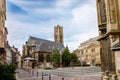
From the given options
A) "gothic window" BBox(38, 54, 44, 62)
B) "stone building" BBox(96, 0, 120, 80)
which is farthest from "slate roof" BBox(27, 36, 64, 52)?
"stone building" BBox(96, 0, 120, 80)

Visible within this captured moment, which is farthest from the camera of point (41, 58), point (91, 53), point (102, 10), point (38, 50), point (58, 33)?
point (58, 33)

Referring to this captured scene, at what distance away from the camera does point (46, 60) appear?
101625 mm

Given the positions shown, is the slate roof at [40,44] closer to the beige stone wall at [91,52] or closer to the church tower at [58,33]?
the beige stone wall at [91,52]

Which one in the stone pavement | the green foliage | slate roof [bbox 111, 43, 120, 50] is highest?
slate roof [bbox 111, 43, 120, 50]

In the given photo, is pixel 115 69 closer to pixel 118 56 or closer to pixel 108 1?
pixel 118 56

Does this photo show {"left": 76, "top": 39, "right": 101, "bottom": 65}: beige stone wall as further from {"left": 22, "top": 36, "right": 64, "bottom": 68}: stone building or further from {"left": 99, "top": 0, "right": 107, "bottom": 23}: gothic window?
{"left": 99, "top": 0, "right": 107, "bottom": 23}: gothic window

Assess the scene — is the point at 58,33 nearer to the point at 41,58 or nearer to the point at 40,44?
the point at 40,44

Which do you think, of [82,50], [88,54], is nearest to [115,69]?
[88,54]

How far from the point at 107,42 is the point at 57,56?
7593 cm

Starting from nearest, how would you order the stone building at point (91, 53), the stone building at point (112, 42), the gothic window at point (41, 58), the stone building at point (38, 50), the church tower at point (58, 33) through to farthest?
the stone building at point (112, 42), the stone building at point (91, 53), the stone building at point (38, 50), the gothic window at point (41, 58), the church tower at point (58, 33)

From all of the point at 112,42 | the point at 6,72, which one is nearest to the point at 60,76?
the point at 6,72

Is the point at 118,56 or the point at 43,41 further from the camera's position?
the point at 43,41

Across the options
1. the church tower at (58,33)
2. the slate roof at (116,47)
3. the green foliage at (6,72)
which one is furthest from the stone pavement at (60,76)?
the church tower at (58,33)

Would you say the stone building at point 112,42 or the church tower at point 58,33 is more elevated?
the church tower at point 58,33
